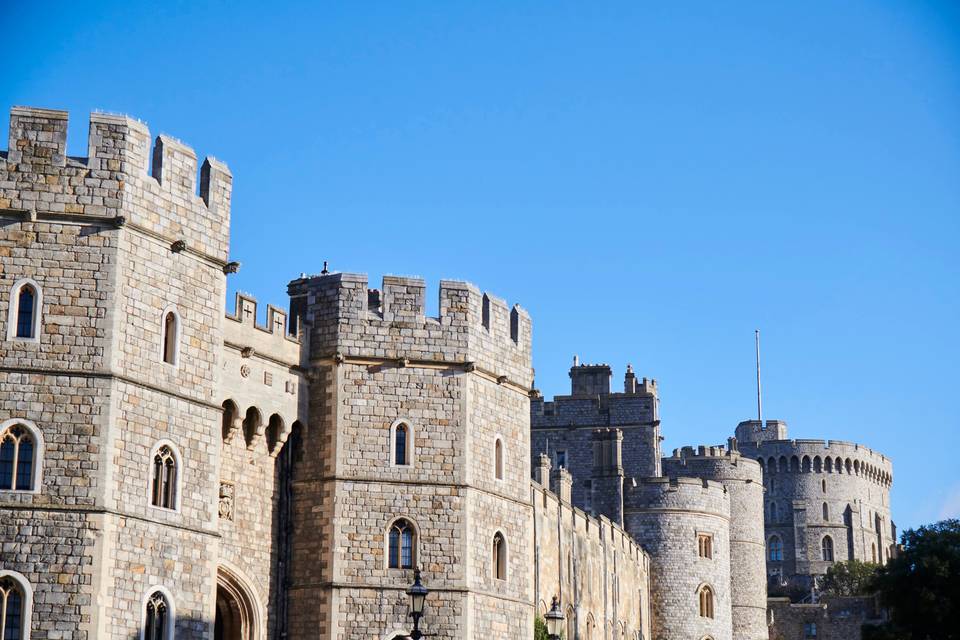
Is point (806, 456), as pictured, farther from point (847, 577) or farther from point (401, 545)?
point (401, 545)

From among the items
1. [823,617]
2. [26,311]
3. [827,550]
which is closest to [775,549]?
[827,550]

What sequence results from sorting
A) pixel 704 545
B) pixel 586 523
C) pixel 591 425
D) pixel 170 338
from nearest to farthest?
pixel 170 338, pixel 586 523, pixel 704 545, pixel 591 425

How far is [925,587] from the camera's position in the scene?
5666 cm

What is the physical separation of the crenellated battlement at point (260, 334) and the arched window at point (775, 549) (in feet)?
259

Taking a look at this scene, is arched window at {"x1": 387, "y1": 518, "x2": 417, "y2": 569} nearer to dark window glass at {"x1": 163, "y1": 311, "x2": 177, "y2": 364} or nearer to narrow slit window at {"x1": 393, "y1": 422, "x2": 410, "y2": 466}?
narrow slit window at {"x1": 393, "y1": 422, "x2": 410, "y2": 466}

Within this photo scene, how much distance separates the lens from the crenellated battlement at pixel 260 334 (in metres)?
32.6

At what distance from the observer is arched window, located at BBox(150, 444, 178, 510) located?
28.7 metres

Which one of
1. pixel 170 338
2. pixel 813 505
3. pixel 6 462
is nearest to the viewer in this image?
pixel 6 462

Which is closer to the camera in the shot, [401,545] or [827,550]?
[401,545]

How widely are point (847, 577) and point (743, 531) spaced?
25.9m

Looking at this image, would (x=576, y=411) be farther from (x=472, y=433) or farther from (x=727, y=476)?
(x=472, y=433)

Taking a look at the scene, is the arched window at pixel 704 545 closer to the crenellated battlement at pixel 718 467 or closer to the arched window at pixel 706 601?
the arched window at pixel 706 601

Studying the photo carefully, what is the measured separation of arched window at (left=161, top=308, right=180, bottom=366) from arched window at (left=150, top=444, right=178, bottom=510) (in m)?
1.65

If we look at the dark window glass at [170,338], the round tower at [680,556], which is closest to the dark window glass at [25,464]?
the dark window glass at [170,338]
